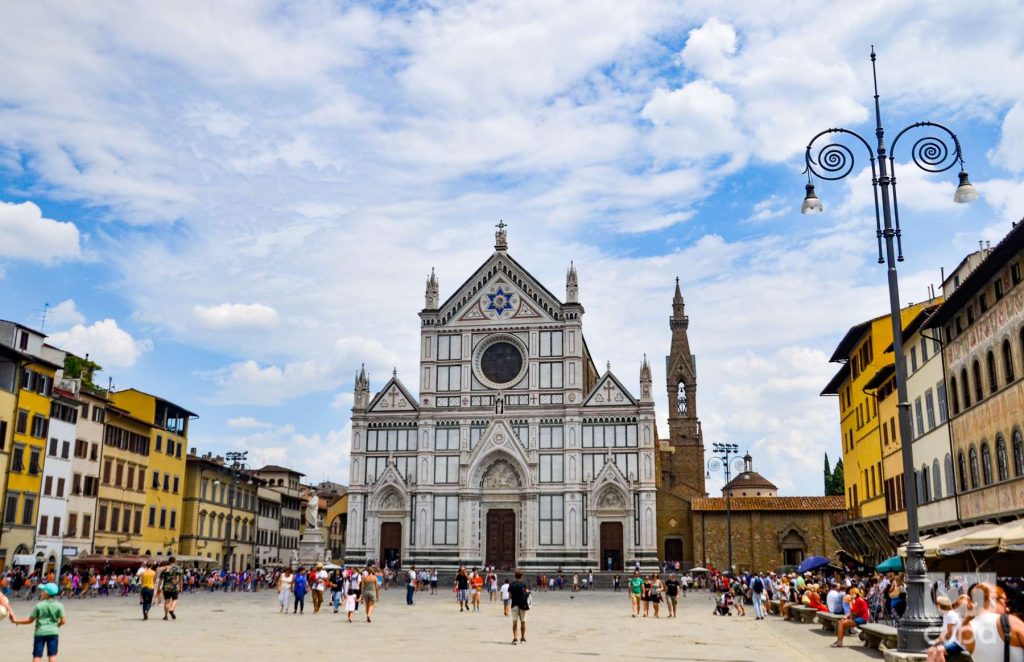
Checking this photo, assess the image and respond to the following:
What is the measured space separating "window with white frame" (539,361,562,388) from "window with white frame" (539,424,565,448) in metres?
2.85

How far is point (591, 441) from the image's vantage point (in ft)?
199

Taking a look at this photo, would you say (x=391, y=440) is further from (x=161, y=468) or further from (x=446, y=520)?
(x=161, y=468)

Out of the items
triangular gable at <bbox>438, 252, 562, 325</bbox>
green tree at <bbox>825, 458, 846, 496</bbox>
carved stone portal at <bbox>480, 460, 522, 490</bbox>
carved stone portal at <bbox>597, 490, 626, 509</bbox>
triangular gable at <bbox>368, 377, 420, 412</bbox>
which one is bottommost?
carved stone portal at <bbox>597, 490, 626, 509</bbox>

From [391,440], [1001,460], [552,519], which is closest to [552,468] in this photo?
[552,519]

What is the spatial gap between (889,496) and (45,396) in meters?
39.3

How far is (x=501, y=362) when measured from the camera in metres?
63.4

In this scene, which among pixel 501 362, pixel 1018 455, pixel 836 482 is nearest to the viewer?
pixel 1018 455

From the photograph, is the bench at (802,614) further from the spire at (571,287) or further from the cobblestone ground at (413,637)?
the spire at (571,287)

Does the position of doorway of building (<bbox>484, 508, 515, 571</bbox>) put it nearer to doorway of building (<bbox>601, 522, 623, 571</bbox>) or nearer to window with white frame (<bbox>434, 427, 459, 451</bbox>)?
window with white frame (<bbox>434, 427, 459, 451</bbox>)

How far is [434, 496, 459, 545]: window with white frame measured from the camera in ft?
199

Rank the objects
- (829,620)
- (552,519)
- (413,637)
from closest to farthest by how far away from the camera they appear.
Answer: (413,637) < (829,620) < (552,519)

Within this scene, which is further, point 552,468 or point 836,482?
point 836,482

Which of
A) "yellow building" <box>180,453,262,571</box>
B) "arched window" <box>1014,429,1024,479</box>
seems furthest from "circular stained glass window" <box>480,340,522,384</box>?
"arched window" <box>1014,429,1024,479</box>

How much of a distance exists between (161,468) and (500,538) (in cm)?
2194
